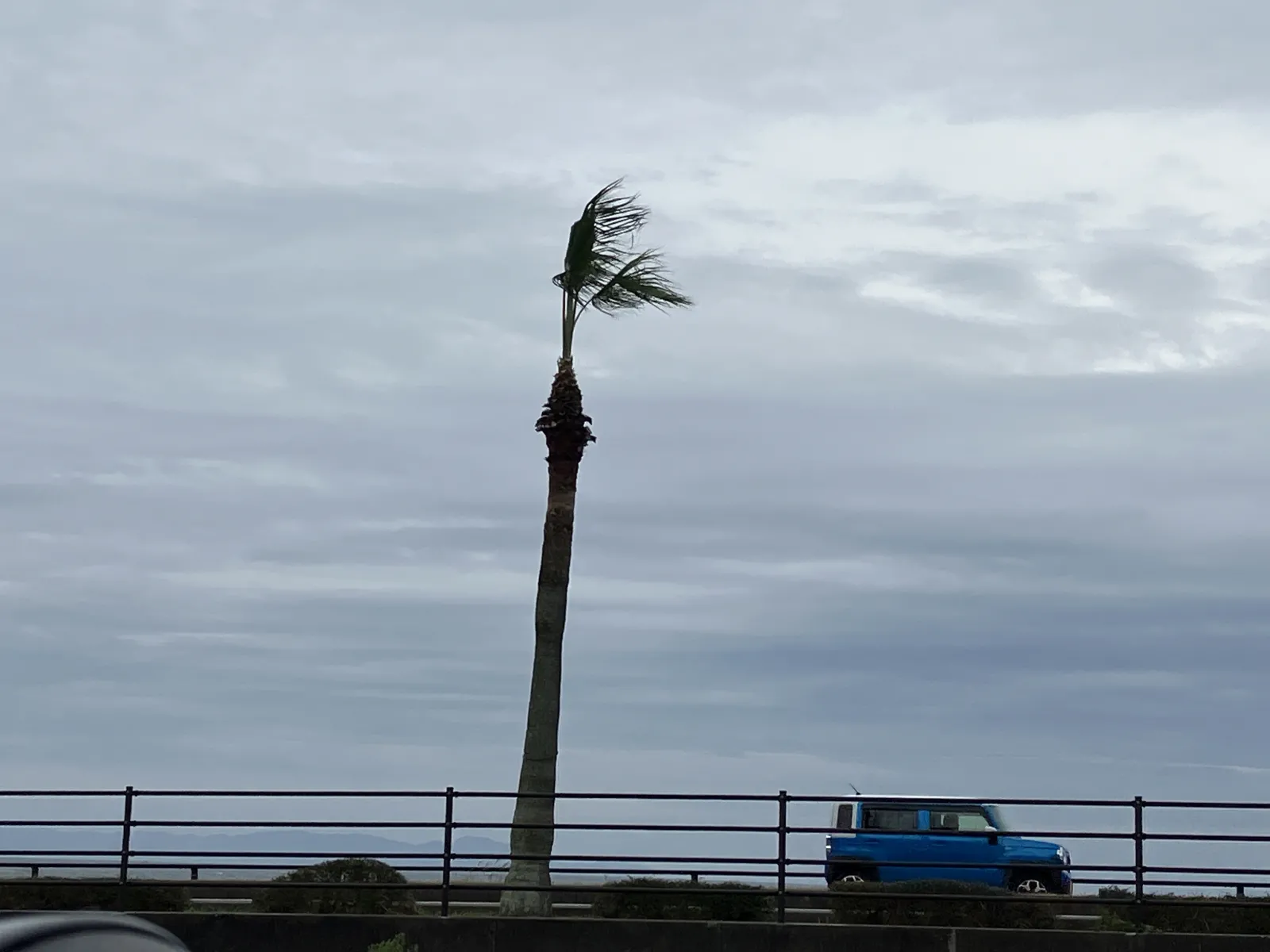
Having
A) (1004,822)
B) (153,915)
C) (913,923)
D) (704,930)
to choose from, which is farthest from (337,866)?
(1004,822)

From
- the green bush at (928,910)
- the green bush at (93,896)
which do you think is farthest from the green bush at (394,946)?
the green bush at (928,910)

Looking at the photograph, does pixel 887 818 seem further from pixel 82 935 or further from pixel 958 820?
pixel 82 935

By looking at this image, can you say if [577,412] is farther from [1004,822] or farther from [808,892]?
[1004,822]

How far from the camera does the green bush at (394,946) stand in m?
14.5

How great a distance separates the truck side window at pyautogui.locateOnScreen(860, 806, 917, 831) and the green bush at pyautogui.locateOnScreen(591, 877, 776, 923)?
9.49 metres

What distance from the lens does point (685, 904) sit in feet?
55.2

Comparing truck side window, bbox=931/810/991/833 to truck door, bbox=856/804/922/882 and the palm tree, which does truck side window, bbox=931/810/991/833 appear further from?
the palm tree

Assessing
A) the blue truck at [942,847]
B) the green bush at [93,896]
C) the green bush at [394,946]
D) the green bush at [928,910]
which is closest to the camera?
the green bush at [394,946]

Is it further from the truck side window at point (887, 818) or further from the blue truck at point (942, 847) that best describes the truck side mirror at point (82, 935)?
the truck side window at point (887, 818)

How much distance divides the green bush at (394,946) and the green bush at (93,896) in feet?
9.44

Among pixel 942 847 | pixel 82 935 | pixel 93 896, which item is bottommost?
pixel 93 896

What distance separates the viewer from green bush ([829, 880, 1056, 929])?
16317 mm

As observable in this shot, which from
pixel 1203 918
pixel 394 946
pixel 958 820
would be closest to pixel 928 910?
pixel 1203 918

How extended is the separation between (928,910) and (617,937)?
3.53 metres
